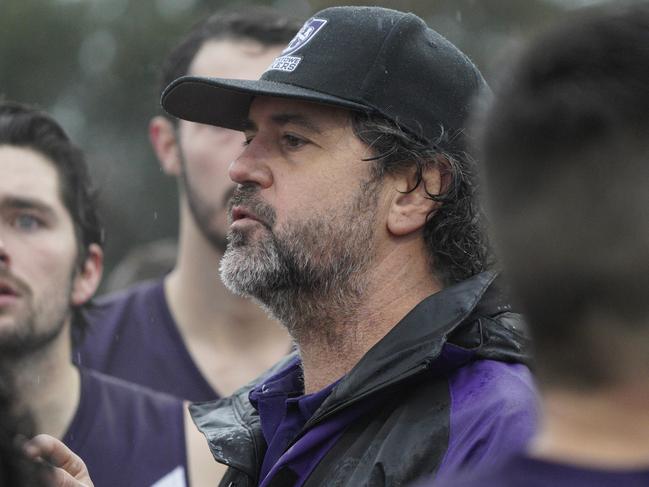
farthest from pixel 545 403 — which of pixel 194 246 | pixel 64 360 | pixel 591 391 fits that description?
pixel 194 246

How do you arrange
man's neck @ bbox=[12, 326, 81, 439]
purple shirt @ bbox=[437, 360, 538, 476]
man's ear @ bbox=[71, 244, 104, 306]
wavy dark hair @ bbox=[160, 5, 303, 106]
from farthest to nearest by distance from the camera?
wavy dark hair @ bbox=[160, 5, 303, 106]
man's ear @ bbox=[71, 244, 104, 306]
man's neck @ bbox=[12, 326, 81, 439]
purple shirt @ bbox=[437, 360, 538, 476]

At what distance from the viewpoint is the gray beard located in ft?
10.4

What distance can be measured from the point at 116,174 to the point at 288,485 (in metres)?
17.9

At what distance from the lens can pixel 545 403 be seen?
1.57 metres

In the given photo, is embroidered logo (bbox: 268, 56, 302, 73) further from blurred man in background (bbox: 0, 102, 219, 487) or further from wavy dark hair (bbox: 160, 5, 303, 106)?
wavy dark hair (bbox: 160, 5, 303, 106)

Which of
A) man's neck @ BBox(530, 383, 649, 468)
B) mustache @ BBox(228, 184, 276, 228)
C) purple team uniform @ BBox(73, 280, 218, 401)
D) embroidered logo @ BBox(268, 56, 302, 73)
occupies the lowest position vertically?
purple team uniform @ BBox(73, 280, 218, 401)

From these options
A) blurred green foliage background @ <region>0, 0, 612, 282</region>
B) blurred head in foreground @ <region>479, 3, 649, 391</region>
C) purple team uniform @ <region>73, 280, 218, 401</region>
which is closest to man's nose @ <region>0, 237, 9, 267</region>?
purple team uniform @ <region>73, 280, 218, 401</region>

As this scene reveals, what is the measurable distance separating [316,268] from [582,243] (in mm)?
1707

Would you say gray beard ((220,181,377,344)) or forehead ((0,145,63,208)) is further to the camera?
forehead ((0,145,63,208))

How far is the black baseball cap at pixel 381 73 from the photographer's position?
3.15 m

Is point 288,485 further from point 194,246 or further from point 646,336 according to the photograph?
point 194,246

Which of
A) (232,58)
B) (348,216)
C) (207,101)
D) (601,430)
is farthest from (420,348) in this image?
(232,58)

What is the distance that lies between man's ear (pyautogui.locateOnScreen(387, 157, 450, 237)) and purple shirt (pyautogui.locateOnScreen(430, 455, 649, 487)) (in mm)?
1747

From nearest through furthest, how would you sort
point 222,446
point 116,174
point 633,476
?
point 633,476
point 222,446
point 116,174
